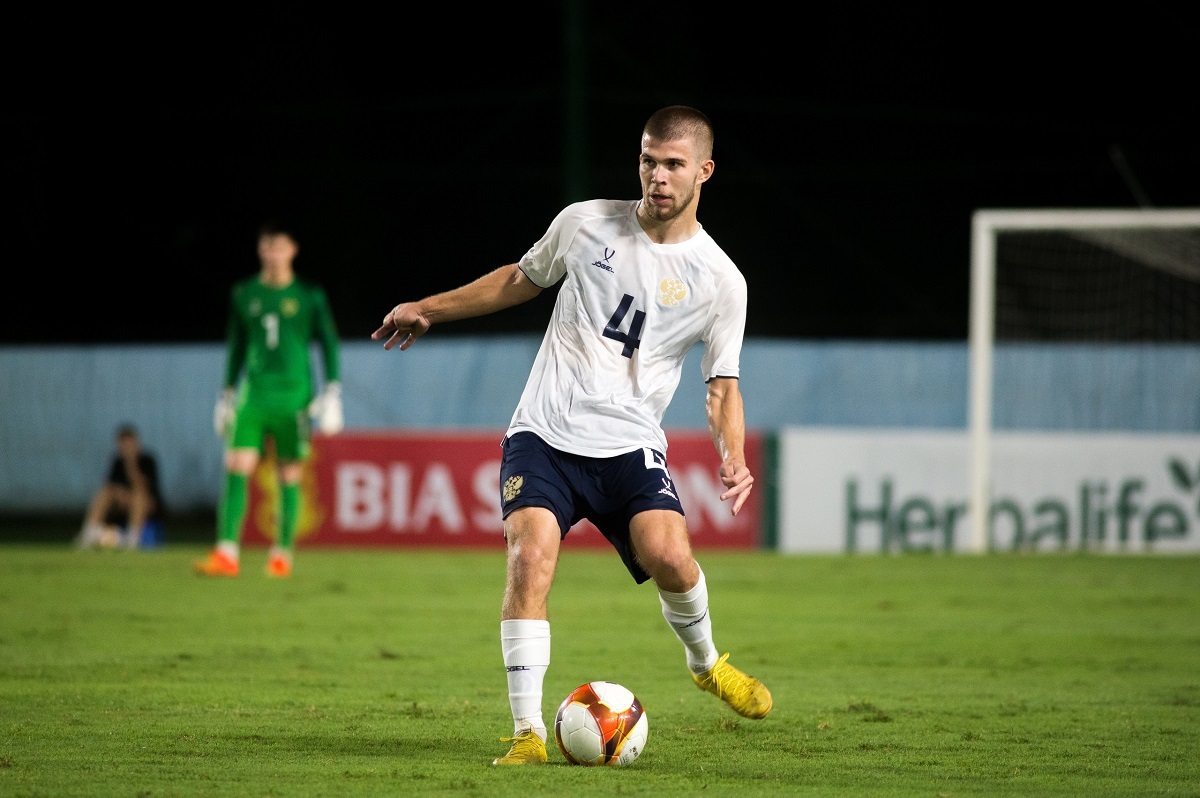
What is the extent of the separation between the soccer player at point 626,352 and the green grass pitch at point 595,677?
764mm

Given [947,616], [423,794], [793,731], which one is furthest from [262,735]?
[947,616]

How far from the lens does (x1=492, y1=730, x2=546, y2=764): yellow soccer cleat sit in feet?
16.4

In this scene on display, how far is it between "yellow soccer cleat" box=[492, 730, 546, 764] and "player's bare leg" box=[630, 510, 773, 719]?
2.30 ft

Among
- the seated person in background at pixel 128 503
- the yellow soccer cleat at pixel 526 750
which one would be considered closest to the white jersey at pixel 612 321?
the yellow soccer cleat at pixel 526 750

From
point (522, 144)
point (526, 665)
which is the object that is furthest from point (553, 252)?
point (522, 144)

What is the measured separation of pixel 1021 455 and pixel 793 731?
963 centimetres

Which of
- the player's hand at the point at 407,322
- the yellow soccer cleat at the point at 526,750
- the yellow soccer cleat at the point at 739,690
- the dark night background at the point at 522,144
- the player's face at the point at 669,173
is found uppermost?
the dark night background at the point at 522,144

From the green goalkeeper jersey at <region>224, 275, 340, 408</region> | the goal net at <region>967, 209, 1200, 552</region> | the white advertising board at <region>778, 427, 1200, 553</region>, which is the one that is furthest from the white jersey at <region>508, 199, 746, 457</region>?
the goal net at <region>967, 209, 1200, 552</region>

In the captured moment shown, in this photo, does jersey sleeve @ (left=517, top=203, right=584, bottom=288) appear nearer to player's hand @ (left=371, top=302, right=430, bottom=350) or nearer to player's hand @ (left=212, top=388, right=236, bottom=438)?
player's hand @ (left=371, top=302, right=430, bottom=350)

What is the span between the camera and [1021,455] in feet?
49.1

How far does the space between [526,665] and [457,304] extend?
119 cm

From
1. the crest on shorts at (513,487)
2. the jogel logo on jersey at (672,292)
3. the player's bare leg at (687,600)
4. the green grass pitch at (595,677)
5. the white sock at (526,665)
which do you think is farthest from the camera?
the jogel logo on jersey at (672,292)

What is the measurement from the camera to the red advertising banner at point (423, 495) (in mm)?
14734

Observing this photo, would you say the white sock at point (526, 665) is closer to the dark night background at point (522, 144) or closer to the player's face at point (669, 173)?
the player's face at point (669, 173)
